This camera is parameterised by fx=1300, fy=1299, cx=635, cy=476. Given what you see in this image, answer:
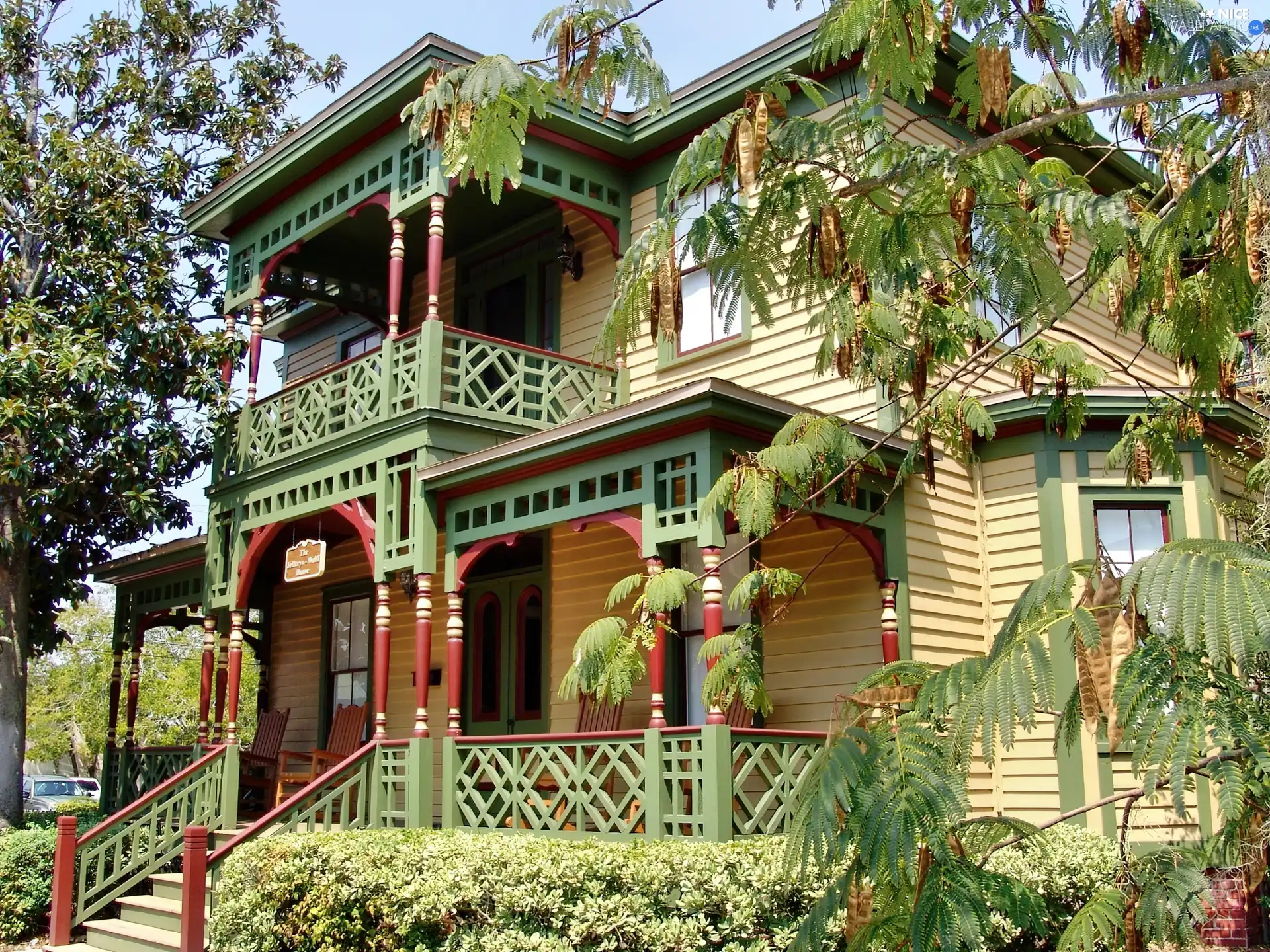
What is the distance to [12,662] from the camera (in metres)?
16.7

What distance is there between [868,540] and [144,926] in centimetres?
776

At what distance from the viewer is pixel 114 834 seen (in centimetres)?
1371

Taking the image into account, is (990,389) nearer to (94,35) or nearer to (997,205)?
(997,205)

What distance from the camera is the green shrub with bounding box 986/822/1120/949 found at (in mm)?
9289

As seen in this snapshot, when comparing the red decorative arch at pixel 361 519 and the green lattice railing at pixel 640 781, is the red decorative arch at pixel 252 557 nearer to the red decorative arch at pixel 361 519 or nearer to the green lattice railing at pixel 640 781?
the red decorative arch at pixel 361 519

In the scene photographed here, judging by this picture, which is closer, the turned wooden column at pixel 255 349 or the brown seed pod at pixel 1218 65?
the brown seed pod at pixel 1218 65

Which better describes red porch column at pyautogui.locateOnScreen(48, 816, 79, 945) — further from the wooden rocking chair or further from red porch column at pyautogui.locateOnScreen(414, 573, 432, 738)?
red porch column at pyautogui.locateOnScreen(414, 573, 432, 738)

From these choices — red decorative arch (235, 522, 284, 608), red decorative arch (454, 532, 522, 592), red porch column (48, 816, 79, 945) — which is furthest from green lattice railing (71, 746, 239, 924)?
red decorative arch (454, 532, 522, 592)

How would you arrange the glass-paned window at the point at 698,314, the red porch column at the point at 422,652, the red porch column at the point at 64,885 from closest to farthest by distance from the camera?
the red porch column at the point at 422,652 → the red porch column at the point at 64,885 → the glass-paned window at the point at 698,314

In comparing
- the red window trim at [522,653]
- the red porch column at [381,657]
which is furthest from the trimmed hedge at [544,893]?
the red window trim at [522,653]

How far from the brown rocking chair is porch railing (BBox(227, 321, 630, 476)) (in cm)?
329

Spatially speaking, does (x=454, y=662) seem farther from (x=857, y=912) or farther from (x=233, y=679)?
(x=857, y=912)

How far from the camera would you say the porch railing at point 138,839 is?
12.9m

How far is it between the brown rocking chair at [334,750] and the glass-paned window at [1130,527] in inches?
335
